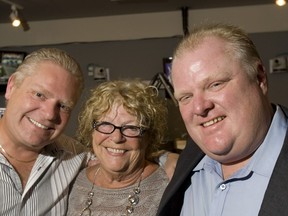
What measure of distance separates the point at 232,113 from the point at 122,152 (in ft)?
2.38

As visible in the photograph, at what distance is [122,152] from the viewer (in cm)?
172

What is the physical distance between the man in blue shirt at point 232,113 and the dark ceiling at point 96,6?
2633 mm

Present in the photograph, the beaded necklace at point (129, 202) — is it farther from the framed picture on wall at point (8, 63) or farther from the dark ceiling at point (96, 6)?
the framed picture on wall at point (8, 63)

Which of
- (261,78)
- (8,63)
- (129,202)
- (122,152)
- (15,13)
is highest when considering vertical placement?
(15,13)

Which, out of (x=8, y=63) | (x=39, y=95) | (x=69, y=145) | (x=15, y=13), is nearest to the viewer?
(x=39, y=95)

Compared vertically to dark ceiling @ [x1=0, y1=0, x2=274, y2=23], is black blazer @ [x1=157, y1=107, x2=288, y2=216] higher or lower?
lower

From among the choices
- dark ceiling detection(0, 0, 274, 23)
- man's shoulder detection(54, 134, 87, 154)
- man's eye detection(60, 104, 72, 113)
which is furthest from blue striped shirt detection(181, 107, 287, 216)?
dark ceiling detection(0, 0, 274, 23)

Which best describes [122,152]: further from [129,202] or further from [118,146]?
[129,202]

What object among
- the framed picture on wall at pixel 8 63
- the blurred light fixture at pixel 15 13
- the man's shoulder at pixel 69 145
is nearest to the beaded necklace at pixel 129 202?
the man's shoulder at pixel 69 145

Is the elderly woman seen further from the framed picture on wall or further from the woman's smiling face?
the framed picture on wall

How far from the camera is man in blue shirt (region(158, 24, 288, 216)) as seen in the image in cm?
112

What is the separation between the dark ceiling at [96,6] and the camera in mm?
3705

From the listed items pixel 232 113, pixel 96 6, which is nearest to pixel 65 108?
pixel 232 113

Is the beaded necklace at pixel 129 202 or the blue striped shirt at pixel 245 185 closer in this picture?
the blue striped shirt at pixel 245 185
